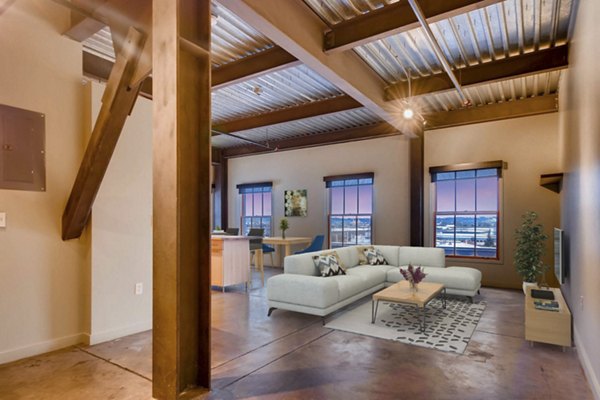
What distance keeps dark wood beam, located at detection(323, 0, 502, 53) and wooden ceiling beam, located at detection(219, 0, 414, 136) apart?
0.62ft

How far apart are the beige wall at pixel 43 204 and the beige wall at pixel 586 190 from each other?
15.3ft

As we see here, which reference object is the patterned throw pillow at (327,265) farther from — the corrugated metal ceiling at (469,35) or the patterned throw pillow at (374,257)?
the corrugated metal ceiling at (469,35)

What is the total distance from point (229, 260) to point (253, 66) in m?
3.37

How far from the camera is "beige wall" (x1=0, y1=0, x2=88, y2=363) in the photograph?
3.22 meters

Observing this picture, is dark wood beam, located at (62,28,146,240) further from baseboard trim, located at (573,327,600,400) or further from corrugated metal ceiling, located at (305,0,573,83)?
baseboard trim, located at (573,327,600,400)

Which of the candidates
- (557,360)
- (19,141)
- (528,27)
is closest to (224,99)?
(19,141)

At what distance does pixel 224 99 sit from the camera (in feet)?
21.1

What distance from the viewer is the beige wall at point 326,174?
25.6ft

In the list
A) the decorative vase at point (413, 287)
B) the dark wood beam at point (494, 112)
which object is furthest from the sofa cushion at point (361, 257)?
the dark wood beam at point (494, 112)

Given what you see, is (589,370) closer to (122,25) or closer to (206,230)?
(206,230)

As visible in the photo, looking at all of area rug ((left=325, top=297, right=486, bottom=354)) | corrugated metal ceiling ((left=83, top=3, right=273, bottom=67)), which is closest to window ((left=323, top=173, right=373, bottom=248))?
area rug ((left=325, top=297, right=486, bottom=354))

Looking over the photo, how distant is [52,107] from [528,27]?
5.34m

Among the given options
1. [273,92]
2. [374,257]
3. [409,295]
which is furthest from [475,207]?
[273,92]

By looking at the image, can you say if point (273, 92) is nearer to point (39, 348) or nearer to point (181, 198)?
point (181, 198)
